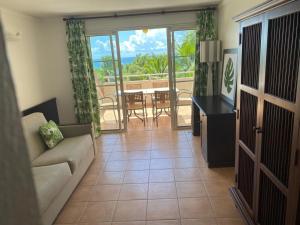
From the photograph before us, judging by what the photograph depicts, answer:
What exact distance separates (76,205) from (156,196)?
3.02 feet

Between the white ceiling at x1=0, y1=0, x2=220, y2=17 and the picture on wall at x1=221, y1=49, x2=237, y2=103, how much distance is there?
101cm

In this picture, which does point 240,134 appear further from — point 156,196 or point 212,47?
point 212,47

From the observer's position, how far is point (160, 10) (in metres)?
4.53

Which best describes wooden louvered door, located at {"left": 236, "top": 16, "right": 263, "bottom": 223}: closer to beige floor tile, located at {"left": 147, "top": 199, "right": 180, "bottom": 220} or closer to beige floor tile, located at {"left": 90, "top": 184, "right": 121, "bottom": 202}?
beige floor tile, located at {"left": 147, "top": 199, "right": 180, "bottom": 220}

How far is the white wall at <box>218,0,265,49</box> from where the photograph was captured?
11.1 feet

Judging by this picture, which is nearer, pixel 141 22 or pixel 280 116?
pixel 280 116

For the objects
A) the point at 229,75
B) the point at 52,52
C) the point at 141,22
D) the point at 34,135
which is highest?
the point at 141,22

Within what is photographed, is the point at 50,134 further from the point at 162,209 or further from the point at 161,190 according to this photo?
the point at 162,209

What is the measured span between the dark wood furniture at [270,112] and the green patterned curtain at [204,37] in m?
2.51

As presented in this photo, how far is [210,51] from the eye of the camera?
434cm

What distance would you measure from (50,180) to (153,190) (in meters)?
1.19

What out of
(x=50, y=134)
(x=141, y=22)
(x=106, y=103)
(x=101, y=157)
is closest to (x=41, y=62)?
(x=106, y=103)

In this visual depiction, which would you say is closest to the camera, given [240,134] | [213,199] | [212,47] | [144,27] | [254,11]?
[254,11]

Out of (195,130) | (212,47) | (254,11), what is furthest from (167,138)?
(254,11)
